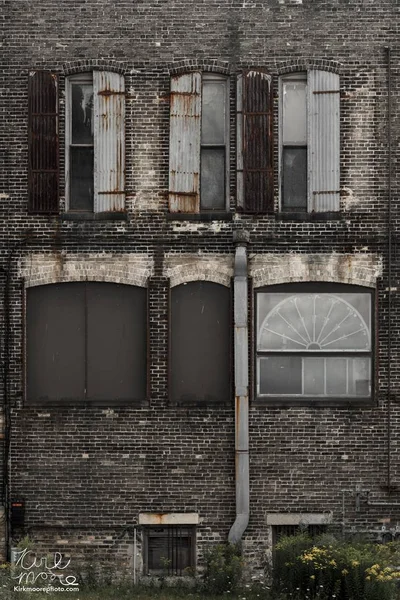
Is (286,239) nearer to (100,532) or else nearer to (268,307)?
(268,307)

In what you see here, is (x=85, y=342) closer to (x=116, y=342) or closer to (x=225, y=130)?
(x=116, y=342)

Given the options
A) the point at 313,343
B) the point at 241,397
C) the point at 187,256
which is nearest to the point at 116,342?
the point at 187,256

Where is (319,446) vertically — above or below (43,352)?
below

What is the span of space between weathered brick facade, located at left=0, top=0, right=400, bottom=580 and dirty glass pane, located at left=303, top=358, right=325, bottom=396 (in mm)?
339

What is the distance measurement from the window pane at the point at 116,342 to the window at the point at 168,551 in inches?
87.7

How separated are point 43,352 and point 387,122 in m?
6.58

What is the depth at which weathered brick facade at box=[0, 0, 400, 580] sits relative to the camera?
18.7 meters

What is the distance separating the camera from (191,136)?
18891 millimetres

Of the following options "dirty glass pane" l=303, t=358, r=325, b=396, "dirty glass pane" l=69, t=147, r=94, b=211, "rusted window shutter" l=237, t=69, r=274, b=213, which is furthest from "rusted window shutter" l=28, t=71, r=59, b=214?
"dirty glass pane" l=303, t=358, r=325, b=396

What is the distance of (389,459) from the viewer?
1875cm

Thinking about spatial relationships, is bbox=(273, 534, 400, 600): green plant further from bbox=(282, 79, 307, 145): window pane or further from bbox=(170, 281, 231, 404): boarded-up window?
bbox=(282, 79, 307, 145): window pane

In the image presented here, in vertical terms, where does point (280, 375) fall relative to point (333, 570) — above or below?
above

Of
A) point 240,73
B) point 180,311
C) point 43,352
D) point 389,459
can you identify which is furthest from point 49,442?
point 240,73

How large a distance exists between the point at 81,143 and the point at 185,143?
1.67 meters
